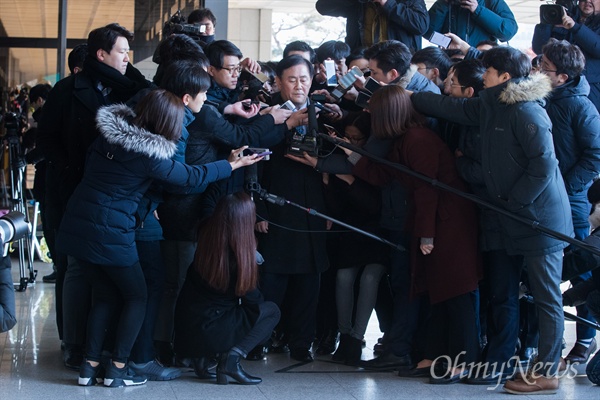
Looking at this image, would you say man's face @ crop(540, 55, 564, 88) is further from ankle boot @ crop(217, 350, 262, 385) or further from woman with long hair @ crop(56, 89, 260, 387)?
ankle boot @ crop(217, 350, 262, 385)

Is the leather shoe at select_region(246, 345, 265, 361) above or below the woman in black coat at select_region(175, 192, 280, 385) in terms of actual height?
below

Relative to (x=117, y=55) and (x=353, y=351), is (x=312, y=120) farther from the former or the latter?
(x=353, y=351)

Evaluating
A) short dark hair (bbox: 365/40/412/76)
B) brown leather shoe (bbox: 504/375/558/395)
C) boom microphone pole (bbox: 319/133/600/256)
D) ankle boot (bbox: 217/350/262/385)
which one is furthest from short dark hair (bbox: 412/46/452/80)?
ankle boot (bbox: 217/350/262/385)

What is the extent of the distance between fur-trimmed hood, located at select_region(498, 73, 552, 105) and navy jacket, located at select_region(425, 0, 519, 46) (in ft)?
6.08

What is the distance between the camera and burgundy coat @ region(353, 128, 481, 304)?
14.8ft

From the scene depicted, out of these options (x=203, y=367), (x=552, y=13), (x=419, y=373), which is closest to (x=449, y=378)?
(x=419, y=373)

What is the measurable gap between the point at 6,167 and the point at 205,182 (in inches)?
223

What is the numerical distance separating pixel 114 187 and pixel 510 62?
6.30 feet

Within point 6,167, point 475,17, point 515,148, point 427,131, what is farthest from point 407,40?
point 6,167

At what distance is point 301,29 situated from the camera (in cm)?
2108

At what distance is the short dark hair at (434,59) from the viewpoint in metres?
5.34

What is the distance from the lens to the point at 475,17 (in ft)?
19.9

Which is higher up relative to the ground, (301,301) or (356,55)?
(356,55)

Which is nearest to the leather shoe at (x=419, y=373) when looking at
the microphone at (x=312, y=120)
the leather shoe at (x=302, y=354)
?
the leather shoe at (x=302, y=354)
